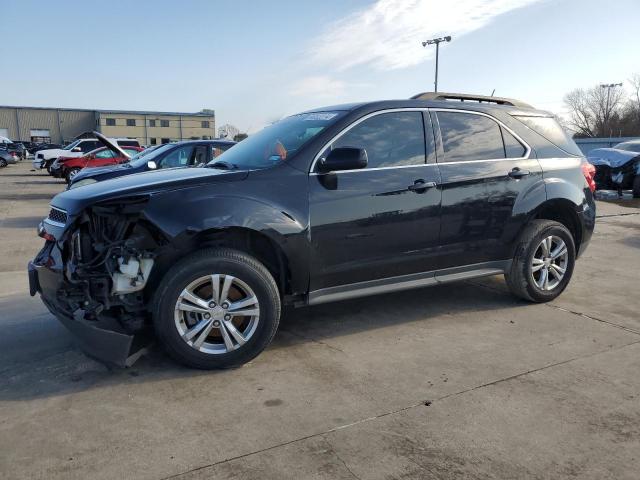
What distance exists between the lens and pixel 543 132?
5.06 meters

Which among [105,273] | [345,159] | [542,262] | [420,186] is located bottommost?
[542,262]

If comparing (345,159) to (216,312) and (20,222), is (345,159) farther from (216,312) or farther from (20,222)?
(20,222)

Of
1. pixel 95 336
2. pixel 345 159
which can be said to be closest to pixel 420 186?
pixel 345 159

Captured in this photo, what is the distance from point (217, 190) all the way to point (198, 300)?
30.3 inches

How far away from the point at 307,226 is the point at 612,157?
15.1 meters

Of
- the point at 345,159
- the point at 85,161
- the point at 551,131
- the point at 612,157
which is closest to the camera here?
the point at 345,159

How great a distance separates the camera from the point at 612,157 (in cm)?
1564

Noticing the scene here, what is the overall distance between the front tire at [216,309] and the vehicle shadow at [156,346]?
0.17 metres

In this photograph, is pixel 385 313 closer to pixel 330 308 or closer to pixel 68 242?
pixel 330 308

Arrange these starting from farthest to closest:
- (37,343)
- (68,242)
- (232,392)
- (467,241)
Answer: (467,241) → (37,343) → (68,242) → (232,392)

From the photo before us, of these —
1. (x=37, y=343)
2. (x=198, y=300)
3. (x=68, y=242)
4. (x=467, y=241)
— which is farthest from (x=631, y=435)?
(x=37, y=343)

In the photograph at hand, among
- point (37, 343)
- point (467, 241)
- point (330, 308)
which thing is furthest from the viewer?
point (330, 308)

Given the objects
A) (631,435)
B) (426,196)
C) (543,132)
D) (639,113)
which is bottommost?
(631,435)

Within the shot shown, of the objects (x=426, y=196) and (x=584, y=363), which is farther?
(x=426, y=196)
